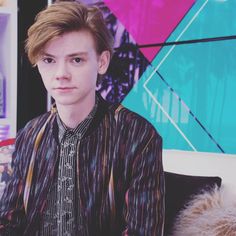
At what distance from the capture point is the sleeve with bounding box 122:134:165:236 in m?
1.08

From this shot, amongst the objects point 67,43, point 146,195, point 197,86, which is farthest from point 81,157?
point 197,86

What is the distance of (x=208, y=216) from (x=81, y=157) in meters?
0.50

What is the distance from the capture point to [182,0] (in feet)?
6.15

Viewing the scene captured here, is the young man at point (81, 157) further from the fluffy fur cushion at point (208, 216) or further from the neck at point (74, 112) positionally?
the fluffy fur cushion at point (208, 216)

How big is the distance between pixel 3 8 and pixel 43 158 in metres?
1.44

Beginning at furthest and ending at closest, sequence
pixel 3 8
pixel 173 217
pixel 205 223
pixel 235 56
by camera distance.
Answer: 1. pixel 3 8
2. pixel 235 56
3. pixel 173 217
4. pixel 205 223

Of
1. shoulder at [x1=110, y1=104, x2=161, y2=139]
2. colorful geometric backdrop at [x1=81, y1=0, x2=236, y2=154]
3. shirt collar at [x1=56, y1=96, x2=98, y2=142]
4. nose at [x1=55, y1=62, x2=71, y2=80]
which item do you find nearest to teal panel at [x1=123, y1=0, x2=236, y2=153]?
colorful geometric backdrop at [x1=81, y1=0, x2=236, y2=154]

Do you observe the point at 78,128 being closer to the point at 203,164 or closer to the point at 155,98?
the point at 203,164

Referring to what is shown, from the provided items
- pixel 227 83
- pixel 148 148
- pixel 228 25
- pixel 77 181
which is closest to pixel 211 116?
pixel 227 83

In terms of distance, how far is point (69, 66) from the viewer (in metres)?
1.12

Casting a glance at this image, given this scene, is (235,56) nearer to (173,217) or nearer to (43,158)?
(173,217)

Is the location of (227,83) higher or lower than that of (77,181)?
higher

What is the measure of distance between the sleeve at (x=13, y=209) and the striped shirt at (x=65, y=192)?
0.09 m

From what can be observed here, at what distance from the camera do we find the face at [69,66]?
3.61ft
